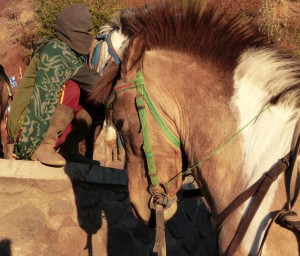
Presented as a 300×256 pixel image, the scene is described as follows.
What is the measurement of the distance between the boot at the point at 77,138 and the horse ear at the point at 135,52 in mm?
2125

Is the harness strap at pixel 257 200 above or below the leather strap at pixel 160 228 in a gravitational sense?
above

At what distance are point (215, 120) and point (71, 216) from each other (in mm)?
2432

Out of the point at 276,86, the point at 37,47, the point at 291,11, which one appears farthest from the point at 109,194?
the point at 291,11

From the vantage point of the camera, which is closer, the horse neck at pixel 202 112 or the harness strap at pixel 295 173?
the harness strap at pixel 295 173

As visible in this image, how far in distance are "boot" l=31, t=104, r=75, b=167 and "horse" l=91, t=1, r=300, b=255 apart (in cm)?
156

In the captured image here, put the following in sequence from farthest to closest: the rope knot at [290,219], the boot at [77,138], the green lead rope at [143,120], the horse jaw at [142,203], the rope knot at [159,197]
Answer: the boot at [77,138], the horse jaw at [142,203], the rope knot at [159,197], the green lead rope at [143,120], the rope knot at [290,219]

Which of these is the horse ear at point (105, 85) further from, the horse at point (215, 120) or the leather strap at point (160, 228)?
the leather strap at point (160, 228)

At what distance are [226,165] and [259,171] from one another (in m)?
0.21

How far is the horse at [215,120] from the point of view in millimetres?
2578

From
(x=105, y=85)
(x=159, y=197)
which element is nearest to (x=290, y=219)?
(x=159, y=197)

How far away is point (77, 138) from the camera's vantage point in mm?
5309

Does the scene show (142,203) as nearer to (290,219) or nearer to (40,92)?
(290,219)

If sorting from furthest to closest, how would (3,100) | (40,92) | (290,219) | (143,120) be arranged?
1. (3,100)
2. (40,92)
3. (143,120)
4. (290,219)

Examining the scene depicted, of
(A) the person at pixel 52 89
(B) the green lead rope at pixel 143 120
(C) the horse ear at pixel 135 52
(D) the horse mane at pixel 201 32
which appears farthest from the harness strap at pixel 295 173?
(A) the person at pixel 52 89
